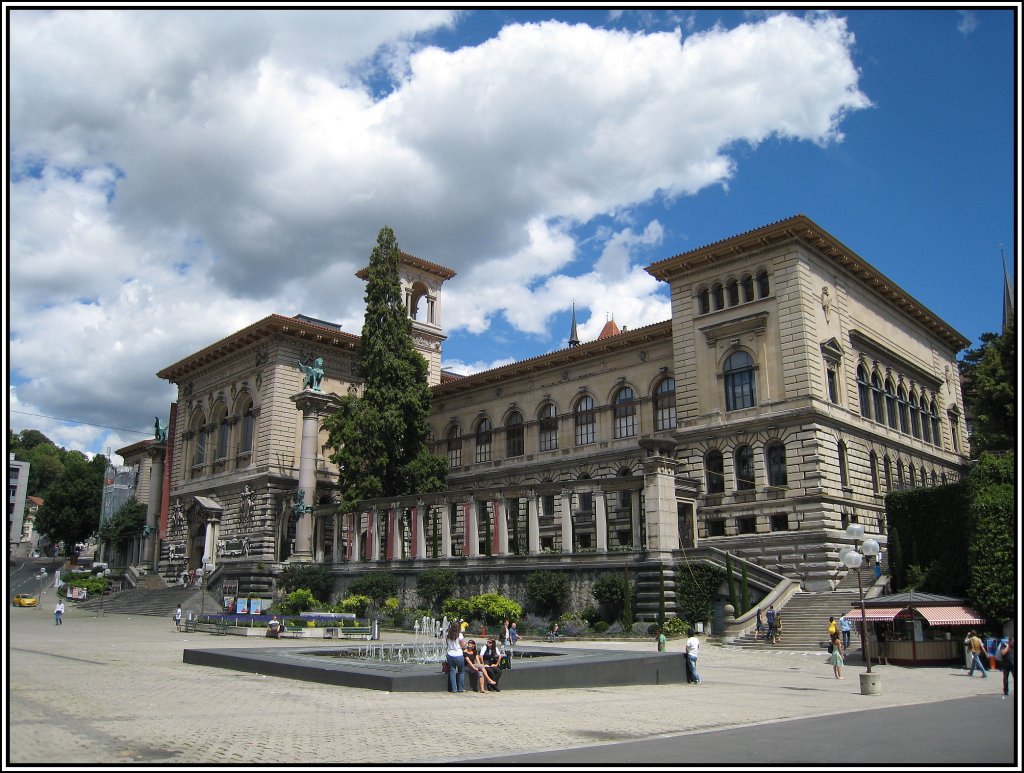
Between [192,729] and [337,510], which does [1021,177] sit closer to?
[192,729]

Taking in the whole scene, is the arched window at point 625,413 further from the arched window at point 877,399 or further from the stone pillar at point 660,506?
the stone pillar at point 660,506

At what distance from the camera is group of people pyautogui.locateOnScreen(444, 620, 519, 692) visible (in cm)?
1762

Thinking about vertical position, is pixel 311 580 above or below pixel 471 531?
below

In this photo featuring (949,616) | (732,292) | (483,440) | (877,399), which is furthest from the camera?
(483,440)

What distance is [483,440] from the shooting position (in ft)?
193

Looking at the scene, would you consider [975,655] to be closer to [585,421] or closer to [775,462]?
→ [775,462]

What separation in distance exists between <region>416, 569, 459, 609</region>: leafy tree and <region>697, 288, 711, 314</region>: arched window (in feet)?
63.1

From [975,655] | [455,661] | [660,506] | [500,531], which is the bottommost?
[975,655]

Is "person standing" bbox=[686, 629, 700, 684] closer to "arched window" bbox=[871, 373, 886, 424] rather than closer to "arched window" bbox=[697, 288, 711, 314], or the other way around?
"arched window" bbox=[697, 288, 711, 314]

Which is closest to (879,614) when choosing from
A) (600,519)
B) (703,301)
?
(600,519)

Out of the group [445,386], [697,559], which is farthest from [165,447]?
[697,559]

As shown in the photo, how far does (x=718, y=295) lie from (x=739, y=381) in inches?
201

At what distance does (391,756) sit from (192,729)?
3.27 metres

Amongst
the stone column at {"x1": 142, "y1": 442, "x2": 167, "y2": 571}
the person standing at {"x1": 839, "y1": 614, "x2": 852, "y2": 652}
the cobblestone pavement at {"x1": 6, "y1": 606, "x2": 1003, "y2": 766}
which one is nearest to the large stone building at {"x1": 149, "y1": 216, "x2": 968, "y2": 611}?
the stone column at {"x1": 142, "y1": 442, "x2": 167, "y2": 571}
